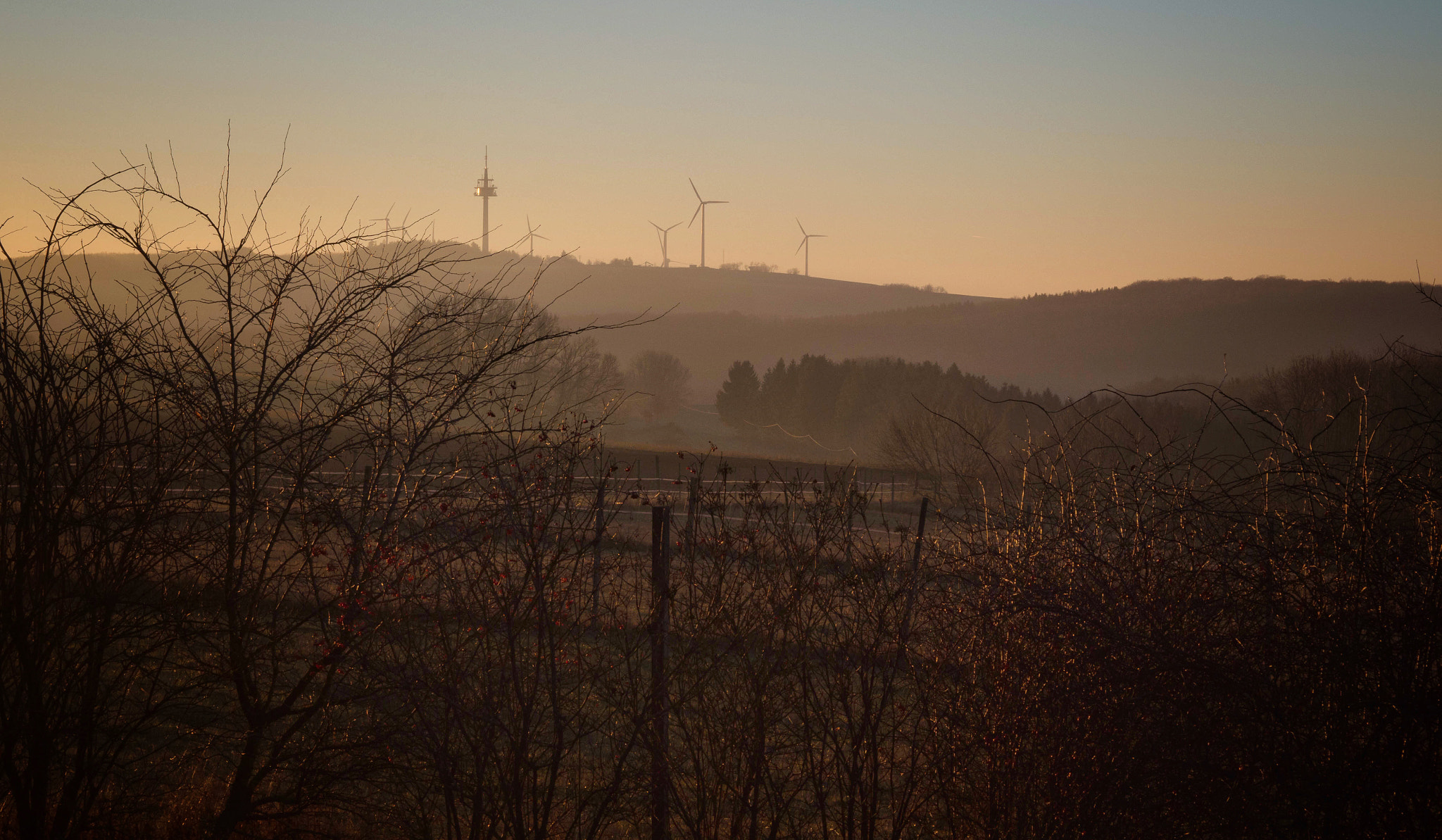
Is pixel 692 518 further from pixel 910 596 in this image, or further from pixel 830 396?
pixel 830 396

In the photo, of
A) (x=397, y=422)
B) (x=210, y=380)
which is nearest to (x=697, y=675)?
(x=397, y=422)

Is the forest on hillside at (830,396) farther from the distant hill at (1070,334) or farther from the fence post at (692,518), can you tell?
the fence post at (692,518)

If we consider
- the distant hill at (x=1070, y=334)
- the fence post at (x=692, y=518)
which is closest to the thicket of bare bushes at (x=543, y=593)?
the fence post at (x=692, y=518)

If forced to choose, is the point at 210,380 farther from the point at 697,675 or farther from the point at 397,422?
the point at 697,675

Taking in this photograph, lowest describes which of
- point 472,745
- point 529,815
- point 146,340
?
point 529,815

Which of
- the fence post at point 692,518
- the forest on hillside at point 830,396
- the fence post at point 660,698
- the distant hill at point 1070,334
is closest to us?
the fence post at point 692,518

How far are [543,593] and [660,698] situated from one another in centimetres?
69

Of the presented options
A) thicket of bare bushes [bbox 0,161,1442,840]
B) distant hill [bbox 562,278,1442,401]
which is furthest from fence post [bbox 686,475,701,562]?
distant hill [bbox 562,278,1442,401]

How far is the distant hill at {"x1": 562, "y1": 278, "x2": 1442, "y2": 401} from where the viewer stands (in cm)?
14700

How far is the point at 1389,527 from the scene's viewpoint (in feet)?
11.4

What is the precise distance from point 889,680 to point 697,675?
820 mm

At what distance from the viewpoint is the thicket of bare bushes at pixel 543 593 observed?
336 cm

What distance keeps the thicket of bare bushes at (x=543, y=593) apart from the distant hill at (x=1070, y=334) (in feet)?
467

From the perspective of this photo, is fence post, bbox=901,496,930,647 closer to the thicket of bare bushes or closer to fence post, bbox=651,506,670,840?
the thicket of bare bushes
